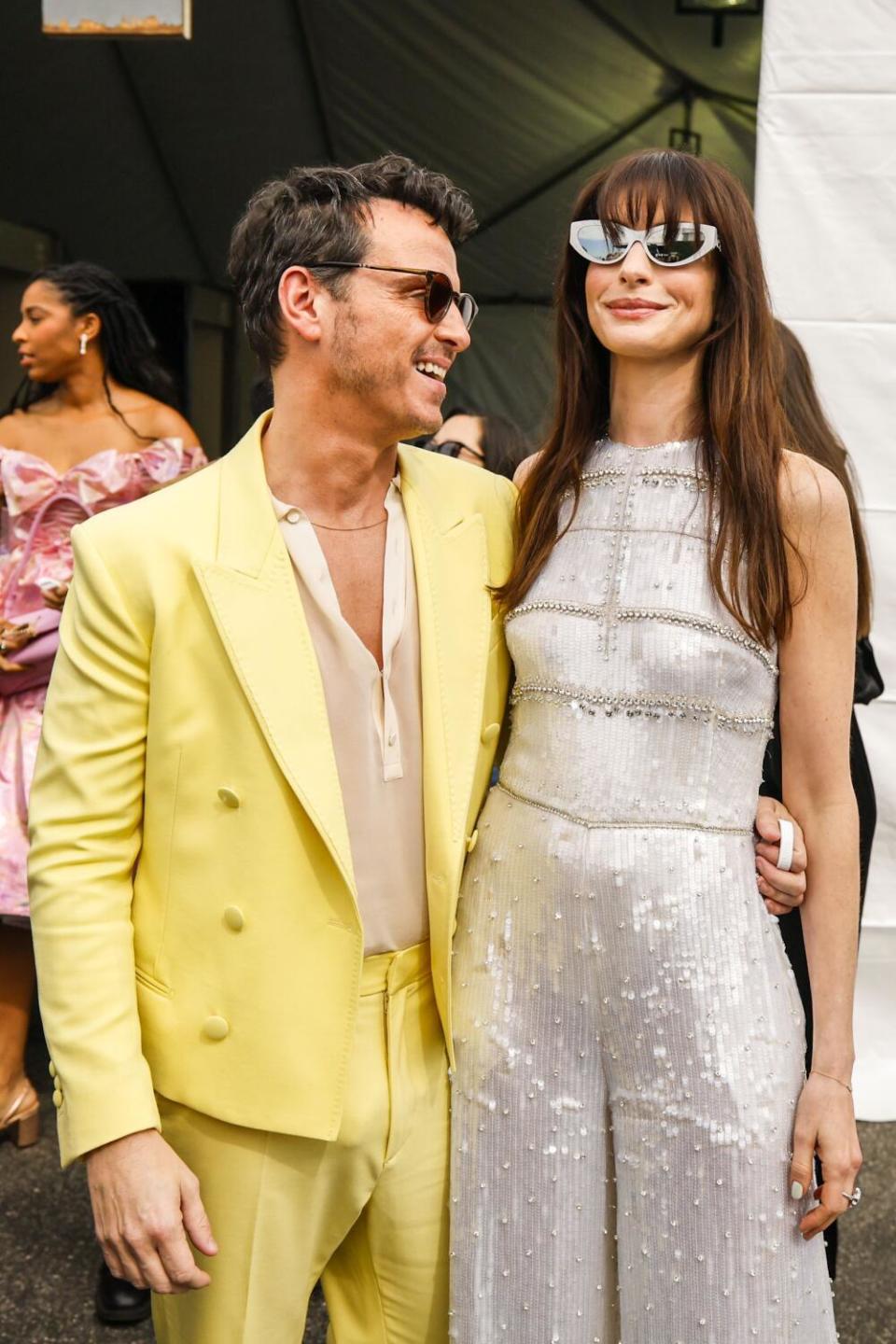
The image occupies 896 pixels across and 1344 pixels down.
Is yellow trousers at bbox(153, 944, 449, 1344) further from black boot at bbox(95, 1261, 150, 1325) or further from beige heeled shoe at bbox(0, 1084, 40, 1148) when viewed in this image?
beige heeled shoe at bbox(0, 1084, 40, 1148)

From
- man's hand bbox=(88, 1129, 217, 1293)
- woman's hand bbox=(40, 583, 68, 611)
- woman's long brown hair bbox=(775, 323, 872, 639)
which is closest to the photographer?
man's hand bbox=(88, 1129, 217, 1293)

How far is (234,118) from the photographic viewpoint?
7.54 metres

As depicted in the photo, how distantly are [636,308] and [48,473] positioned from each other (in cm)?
239

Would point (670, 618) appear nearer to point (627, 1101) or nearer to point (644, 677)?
point (644, 677)

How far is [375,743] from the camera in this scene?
1854mm

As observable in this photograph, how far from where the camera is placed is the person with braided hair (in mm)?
3668

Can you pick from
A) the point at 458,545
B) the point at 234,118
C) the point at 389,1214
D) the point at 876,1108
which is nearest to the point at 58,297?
the point at 458,545

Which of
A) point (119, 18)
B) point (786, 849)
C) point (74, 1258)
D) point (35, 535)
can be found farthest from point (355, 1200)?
point (119, 18)

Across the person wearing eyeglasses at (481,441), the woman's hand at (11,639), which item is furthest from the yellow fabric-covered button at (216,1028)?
the person wearing eyeglasses at (481,441)

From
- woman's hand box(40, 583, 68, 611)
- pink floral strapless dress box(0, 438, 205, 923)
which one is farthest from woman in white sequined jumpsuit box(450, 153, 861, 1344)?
pink floral strapless dress box(0, 438, 205, 923)

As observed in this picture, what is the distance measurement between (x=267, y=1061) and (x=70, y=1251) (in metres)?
1.85

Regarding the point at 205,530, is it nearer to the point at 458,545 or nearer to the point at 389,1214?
the point at 458,545

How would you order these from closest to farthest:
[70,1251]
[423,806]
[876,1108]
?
1. [423,806]
2. [70,1251]
3. [876,1108]

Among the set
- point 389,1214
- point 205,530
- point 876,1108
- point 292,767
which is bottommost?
point 876,1108
